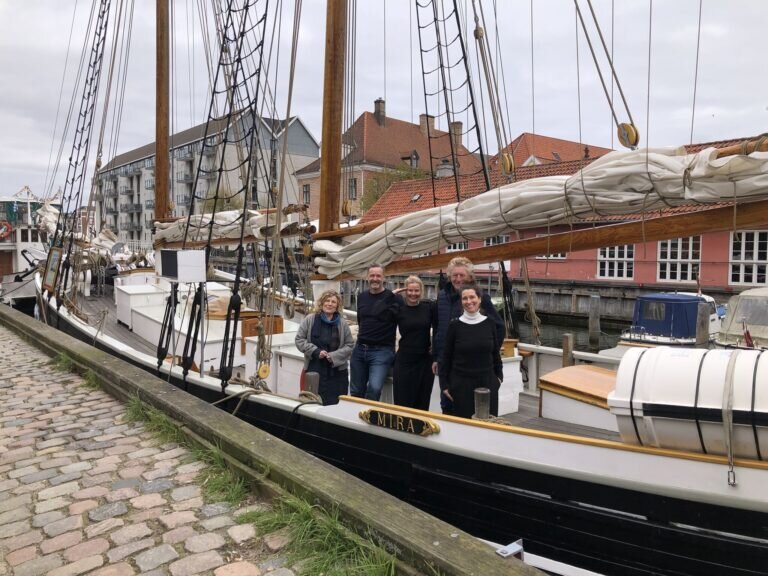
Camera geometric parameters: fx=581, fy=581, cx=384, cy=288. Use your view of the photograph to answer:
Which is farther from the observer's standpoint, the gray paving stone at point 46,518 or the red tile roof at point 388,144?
the red tile roof at point 388,144

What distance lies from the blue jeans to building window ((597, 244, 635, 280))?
67.5 feet

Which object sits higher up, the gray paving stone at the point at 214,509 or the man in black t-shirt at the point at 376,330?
the man in black t-shirt at the point at 376,330

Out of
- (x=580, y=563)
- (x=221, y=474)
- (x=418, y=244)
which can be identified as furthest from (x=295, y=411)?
(x=580, y=563)

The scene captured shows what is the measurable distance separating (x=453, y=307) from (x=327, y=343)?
1139 millimetres

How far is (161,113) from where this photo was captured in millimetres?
11227

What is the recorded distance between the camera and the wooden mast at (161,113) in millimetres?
11109

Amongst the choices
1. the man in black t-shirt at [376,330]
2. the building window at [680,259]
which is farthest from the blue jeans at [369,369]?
the building window at [680,259]

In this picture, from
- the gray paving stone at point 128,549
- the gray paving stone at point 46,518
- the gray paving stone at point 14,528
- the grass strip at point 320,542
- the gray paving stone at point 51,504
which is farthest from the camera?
the gray paving stone at point 51,504

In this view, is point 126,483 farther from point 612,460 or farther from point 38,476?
point 612,460

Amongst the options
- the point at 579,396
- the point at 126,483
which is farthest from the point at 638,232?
the point at 126,483

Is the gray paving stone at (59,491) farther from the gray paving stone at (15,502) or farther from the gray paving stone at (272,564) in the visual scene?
the gray paving stone at (272,564)

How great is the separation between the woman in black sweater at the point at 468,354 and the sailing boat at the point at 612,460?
0.96ft

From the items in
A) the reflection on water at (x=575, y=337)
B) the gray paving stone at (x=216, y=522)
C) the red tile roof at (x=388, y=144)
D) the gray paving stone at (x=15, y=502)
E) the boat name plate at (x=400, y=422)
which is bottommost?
the reflection on water at (x=575, y=337)

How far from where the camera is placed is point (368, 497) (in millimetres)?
2924
